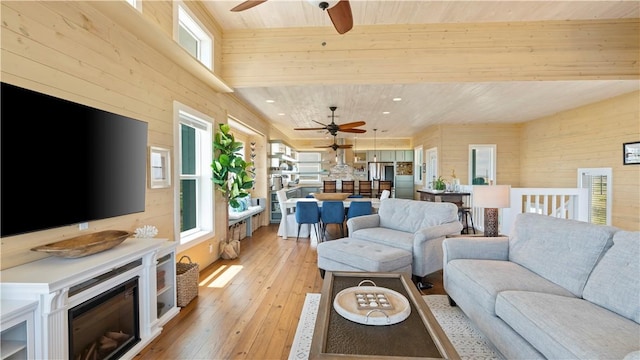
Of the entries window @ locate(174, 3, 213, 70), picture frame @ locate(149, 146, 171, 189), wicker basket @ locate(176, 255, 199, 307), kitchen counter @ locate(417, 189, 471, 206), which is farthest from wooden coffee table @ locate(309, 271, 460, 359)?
kitchen counter @ locate(417, 189, 471, 206)

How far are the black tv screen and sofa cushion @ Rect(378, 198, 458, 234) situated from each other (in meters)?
3.22

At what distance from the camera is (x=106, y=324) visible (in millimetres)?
1984

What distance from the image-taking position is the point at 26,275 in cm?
157

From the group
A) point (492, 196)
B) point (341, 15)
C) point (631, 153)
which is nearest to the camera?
point (341, 15)

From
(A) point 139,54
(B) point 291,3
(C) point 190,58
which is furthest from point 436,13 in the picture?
(A) point 139,54

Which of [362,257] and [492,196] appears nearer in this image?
[362,257]

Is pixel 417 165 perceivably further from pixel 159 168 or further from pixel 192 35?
pixel 159 168

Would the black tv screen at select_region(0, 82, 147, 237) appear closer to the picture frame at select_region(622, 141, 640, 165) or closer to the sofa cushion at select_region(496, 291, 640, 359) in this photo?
the sofa cushion at select_region(496, 291, 640, 359)

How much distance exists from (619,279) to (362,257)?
78.8 inches

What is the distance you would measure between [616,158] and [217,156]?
7.01m

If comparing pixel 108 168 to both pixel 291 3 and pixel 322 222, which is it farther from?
pixel 322 222

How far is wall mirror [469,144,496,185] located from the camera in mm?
7875

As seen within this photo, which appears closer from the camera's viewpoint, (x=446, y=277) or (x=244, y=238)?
(x=446, y=277)

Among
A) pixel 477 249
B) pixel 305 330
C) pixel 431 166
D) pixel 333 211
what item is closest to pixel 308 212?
pixel 333 211
